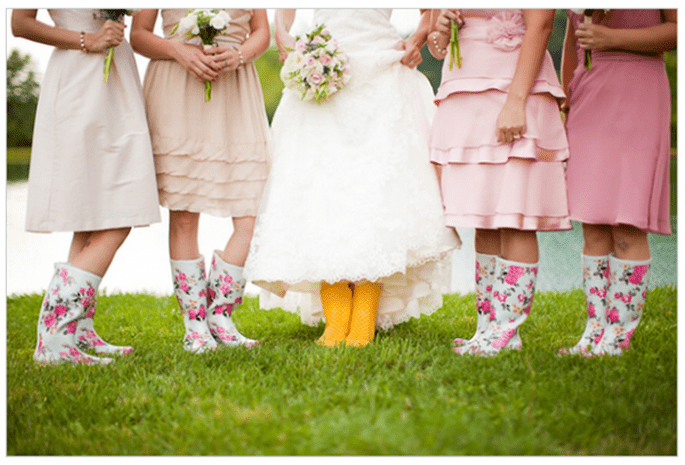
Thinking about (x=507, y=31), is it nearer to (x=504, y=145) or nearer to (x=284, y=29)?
(x=504, y=145)

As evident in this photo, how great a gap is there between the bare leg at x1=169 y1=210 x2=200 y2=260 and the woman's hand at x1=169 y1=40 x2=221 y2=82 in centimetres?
61

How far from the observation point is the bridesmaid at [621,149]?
221 cm

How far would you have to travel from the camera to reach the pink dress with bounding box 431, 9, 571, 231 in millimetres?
2293

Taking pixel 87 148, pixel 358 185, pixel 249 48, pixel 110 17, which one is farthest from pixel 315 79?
pixel 87 148

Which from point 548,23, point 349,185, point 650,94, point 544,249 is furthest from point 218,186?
point 544,249

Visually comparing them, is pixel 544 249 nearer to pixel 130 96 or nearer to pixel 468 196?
pixel 468 196

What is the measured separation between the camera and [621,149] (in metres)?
2.23

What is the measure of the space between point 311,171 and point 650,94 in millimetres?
1361

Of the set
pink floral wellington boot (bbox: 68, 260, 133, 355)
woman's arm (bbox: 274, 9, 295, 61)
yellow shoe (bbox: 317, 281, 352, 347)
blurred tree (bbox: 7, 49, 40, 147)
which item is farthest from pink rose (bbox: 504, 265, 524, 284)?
blurred tree (bbox: 7, 49, 40, 147)

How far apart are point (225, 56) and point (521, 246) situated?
4.83ft

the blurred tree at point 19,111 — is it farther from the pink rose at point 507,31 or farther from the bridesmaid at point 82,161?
the pink rose at point 507,31

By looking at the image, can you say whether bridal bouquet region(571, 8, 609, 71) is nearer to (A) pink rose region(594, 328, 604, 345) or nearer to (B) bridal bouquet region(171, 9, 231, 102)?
(A) pink rose region(594, 328, 604, 345)

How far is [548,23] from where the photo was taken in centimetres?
226

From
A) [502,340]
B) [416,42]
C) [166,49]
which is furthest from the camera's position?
[416,42]
